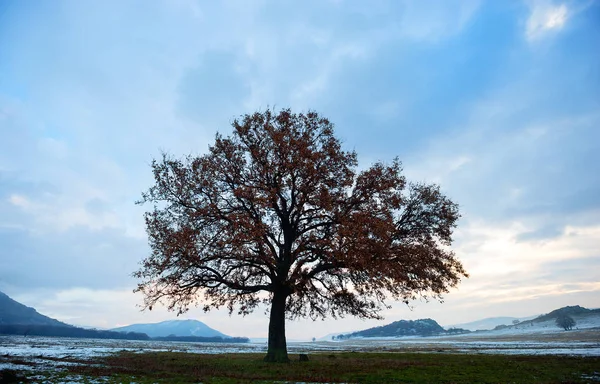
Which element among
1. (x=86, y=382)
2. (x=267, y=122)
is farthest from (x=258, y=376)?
(x=267, y=122)

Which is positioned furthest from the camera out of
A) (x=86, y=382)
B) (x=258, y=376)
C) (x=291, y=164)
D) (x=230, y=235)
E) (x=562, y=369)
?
(x=291, y=164)

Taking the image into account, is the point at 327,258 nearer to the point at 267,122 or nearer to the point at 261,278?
the point at 261,278

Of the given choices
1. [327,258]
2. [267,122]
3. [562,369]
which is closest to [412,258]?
[327,258]

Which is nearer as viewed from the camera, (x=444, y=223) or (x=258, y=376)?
(x=258, y=376)

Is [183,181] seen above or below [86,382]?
above

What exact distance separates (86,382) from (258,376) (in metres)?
8.69

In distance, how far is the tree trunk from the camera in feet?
102

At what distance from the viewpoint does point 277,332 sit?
32406mm

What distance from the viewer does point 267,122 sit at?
112 feet

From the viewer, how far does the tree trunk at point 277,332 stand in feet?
102

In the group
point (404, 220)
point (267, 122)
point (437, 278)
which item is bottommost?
point (437, 278)

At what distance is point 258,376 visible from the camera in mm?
22016

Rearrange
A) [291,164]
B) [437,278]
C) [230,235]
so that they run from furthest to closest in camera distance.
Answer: [437,278]
[291,164]
[230,235]

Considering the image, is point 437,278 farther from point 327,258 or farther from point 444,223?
point 327,258
